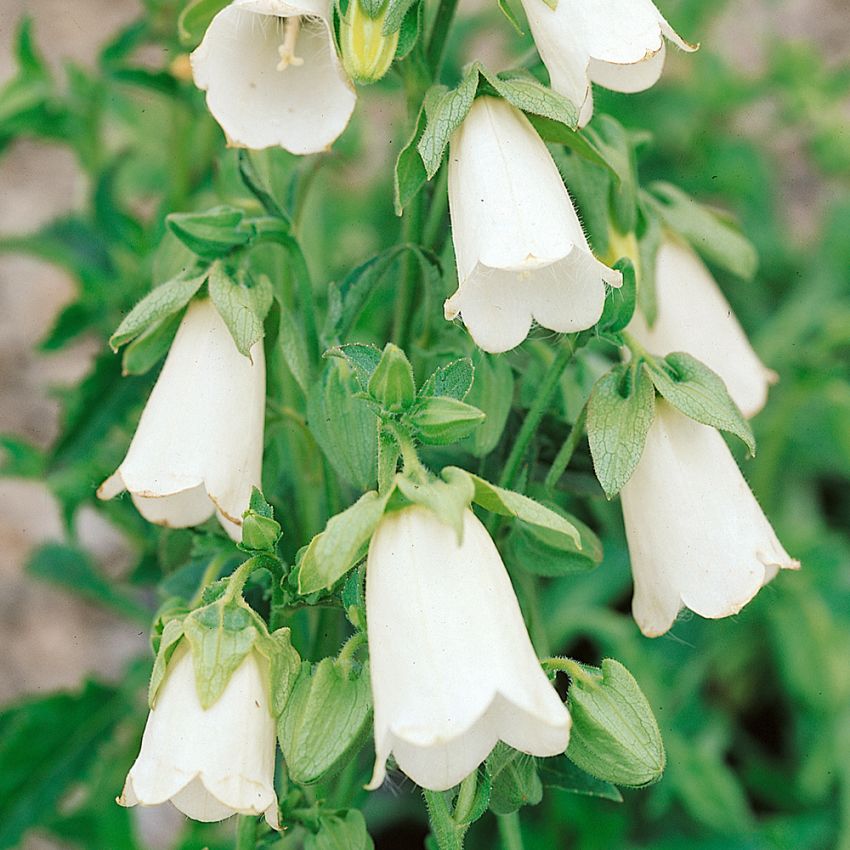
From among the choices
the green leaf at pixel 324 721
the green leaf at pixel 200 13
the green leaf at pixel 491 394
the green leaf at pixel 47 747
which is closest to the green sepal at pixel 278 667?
the green leaf at pixel 324 721

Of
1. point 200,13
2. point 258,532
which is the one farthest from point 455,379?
point 200,13

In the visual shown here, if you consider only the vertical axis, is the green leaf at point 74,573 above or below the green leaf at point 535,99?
below

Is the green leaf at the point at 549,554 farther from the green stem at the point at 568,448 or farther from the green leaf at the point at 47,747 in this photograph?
the green leaf at the point at 47,747

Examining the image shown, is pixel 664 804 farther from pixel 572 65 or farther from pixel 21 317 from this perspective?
pixel 21 317

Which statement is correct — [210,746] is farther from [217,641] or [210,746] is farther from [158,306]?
[158,306]

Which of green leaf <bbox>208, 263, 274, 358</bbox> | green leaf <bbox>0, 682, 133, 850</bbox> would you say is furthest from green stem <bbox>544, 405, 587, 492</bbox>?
green leaf <bbox>0, 682, 133, 850</bbox>

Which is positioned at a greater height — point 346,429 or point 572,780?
point 346,429
